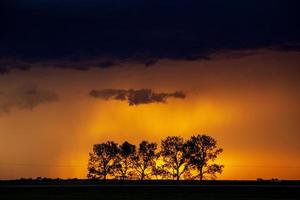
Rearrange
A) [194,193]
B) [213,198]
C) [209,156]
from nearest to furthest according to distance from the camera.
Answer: [213,198] → [194,193] → [209,156]

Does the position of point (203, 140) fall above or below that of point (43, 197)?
above

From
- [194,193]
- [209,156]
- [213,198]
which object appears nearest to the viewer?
[213,198]

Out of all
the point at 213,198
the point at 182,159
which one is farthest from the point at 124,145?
the point at 213,198

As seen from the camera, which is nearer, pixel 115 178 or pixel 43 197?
pixel 43 197

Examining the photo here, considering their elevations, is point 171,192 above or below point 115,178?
below

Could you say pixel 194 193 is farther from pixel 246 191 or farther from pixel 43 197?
pixel 43 197

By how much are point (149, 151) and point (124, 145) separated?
7230mm

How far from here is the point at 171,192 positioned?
86750mm

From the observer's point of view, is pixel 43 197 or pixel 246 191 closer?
pixel 43 197

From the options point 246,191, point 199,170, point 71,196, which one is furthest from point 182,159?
point 71,196

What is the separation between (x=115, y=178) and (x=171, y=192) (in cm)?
6715

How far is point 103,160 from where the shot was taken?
6048 inches

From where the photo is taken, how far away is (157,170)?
150m

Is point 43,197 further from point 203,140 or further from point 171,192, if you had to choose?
point 203,140
